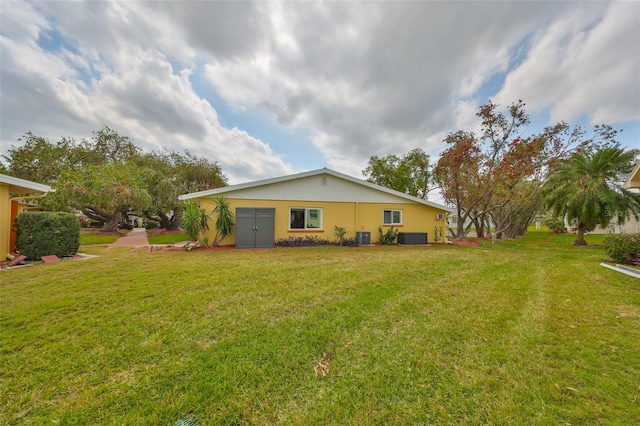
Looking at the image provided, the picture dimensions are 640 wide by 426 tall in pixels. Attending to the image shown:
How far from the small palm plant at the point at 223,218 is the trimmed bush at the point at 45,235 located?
15.2 feet

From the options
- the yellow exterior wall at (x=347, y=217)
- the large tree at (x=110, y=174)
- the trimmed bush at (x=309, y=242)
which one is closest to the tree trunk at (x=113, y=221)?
the large tree at (x=110, y=174)

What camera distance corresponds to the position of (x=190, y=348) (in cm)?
275

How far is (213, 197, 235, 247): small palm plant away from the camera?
1061cm

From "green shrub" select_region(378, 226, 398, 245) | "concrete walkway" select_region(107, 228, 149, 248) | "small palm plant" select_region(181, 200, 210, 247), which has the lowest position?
"concrete walkway" select_region(107, 228, 149, 248)

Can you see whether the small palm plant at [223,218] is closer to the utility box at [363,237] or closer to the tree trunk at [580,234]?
the utility box at [363,237]

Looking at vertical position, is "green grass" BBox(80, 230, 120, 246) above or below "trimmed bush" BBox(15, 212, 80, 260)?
below

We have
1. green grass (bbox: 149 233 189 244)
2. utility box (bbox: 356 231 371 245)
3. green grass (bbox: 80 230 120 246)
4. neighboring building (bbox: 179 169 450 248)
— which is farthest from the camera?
green grass (bbox: 149 233 189 244)

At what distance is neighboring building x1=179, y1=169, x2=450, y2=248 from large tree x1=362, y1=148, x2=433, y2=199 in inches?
456

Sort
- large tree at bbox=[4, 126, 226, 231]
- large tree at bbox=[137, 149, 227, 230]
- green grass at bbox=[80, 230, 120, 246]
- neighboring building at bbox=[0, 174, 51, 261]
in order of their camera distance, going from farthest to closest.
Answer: large tree at bbox=[137, 149, 227, 230] < large tree at bbox=[4, 126, 226, 231] < green grass at bbox=[80, 230, 120, 246] < neighboring building at bbox=[0, 174, 51, 261]

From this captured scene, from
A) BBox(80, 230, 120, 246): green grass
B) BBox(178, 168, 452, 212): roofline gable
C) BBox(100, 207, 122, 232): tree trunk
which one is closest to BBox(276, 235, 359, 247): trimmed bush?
BBox(178, 168, 452, 212): roofline gable

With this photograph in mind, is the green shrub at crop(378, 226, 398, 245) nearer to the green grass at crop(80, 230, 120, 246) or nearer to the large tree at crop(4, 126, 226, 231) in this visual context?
the green grass at crop(80, 230, 120, 246)

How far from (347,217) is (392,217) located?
2.98 meters

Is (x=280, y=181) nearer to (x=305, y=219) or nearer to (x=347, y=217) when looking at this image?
(x=305, y=219)

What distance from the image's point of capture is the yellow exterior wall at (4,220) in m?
7.02
